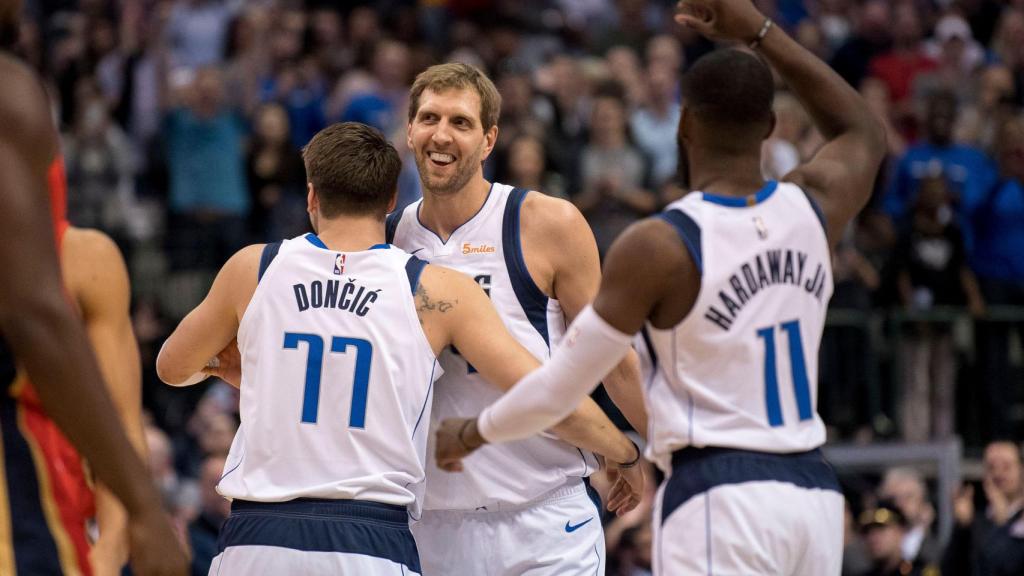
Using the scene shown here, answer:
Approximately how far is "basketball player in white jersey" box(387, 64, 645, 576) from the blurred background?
19.0ft

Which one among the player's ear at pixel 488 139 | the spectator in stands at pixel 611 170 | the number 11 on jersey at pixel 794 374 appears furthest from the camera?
the spectator in stands at pixel 611 170

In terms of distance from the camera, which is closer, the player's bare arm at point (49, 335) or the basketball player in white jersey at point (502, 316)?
the player's bare arm at point (49, 335)

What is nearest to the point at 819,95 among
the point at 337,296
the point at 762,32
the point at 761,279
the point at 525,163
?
the point at 762,32

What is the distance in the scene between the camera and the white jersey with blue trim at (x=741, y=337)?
474 cm

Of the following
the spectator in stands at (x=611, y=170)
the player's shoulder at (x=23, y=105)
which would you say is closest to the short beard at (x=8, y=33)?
the player's shoulder at (x=23, y=105)

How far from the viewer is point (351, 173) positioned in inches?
220

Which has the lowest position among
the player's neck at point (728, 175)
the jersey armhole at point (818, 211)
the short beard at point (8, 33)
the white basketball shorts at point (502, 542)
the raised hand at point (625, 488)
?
the white basketball shorts at point (502, 542)

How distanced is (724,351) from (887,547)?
26.0ft

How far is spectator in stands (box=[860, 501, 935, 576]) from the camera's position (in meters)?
11.9

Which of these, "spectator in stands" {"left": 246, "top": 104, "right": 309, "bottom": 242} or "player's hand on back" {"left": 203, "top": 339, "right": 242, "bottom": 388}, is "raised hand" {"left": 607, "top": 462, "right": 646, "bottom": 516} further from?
"spectator in stands" {"left": 246, "top": 104, "right": 309, "bottom": 242}

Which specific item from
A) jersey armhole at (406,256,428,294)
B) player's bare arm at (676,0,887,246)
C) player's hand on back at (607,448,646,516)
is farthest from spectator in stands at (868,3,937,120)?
jersey armhole at (406,256,428,294)

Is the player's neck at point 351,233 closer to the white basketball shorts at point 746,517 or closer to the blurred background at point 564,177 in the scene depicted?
the white basketball shorts at point 746,517

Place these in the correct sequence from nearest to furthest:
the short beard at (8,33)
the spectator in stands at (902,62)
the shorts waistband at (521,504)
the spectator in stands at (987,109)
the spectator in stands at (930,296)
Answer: the short beard at (8,33) < the shorts waistband at (521,504) < the spectator in stands at (930,296) < the spectator in stands at (987,109) < the spectator in stands at (902,62)

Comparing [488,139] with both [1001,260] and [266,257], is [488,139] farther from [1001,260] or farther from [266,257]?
[1001,260]
